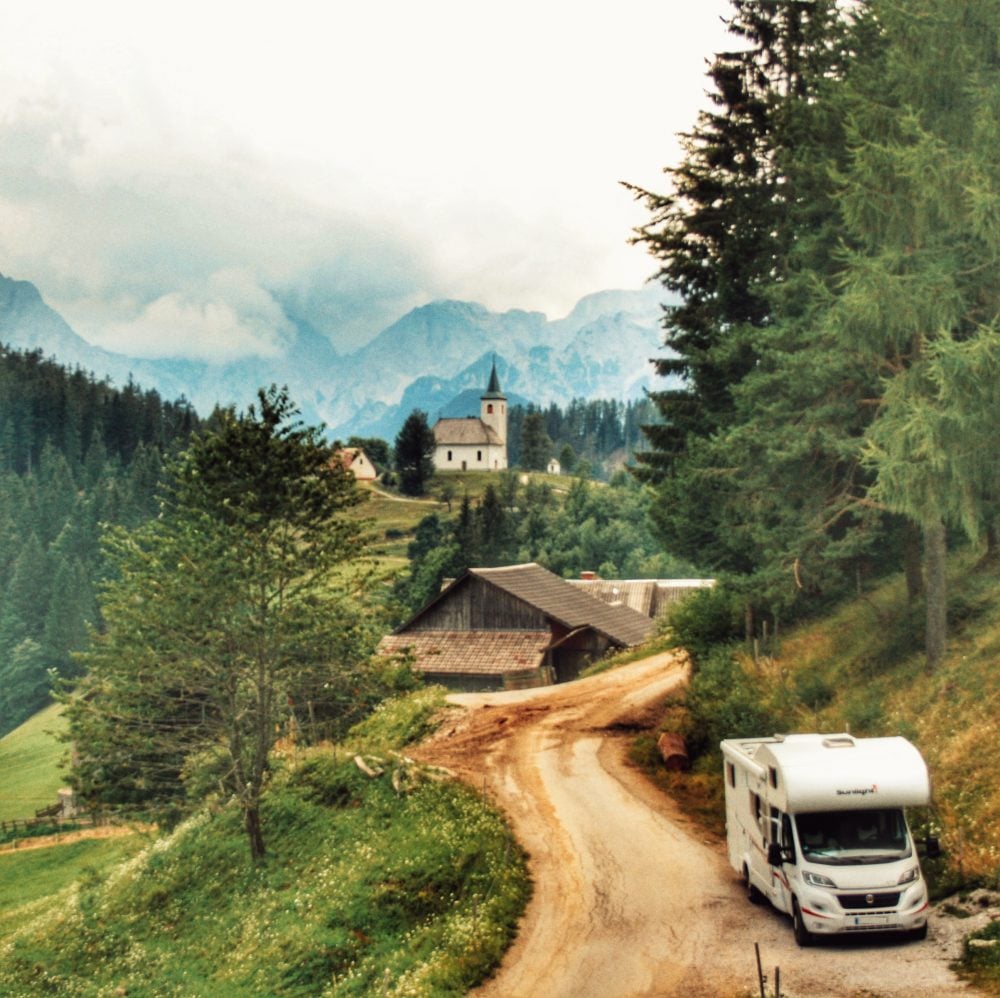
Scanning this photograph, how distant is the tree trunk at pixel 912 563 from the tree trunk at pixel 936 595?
11.3 ft

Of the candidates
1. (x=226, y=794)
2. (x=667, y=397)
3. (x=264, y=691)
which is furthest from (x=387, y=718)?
(x=667, y=397)

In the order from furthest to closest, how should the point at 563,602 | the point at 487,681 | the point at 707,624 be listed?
the point at 563,602, the point at 487,681, the point at 707,624

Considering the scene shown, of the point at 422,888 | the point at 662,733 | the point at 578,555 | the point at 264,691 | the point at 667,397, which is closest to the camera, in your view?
the point at 422,888

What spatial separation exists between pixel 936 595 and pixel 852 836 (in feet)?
28.4

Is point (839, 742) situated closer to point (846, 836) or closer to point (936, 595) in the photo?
point (846, 836)

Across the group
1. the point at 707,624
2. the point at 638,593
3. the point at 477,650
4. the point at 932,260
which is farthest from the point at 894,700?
the point at 638,593

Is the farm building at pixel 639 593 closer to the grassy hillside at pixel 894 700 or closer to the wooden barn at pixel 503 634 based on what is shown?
the wooden barn at pixel 503 634

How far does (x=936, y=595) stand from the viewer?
2214 cm

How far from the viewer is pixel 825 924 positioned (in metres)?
14.7

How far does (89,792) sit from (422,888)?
61.0 ft

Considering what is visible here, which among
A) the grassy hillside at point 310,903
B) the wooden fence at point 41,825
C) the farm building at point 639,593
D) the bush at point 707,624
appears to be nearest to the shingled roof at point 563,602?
the farm building at point 639,593

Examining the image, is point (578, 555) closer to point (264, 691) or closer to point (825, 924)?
point (264, 691)

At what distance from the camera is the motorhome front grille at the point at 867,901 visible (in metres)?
14.6

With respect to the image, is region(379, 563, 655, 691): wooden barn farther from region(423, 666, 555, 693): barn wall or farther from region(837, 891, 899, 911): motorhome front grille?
region(837, 891, 899, 911): motorhome front grille
